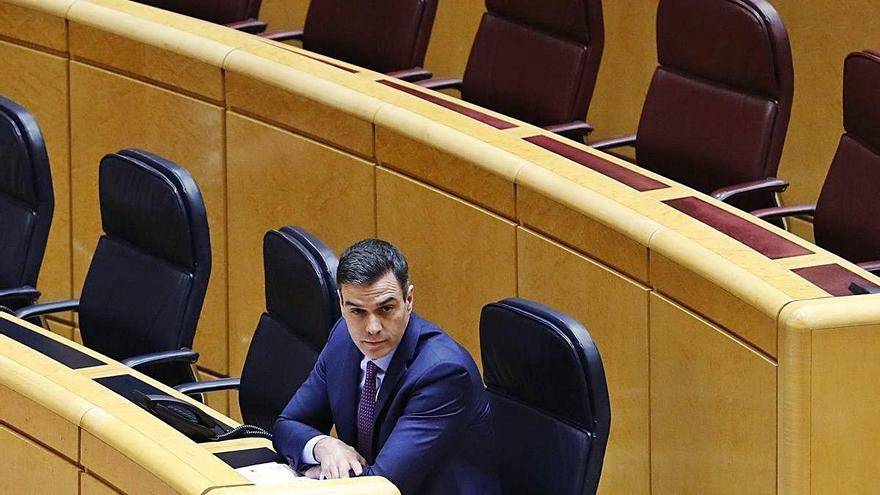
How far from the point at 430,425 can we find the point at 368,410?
0.07 metres

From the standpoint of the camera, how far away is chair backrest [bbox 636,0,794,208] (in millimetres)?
1507

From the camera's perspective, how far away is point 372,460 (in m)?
1.17

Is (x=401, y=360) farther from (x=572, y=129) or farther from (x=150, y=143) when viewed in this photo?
(x=150, y=143)

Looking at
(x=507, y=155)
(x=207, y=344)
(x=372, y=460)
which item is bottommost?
(x=207, y=344)

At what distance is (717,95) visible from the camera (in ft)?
5.19

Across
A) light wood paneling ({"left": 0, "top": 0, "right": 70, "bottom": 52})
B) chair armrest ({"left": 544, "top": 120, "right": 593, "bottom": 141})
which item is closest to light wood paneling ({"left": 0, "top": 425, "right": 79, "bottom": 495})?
chair armrest ({"left": 544, "top": 120, "right": 593, "bottom": 141})

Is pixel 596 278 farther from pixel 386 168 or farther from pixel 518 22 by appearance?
pixel 518 22

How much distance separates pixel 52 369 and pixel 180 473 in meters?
0.27

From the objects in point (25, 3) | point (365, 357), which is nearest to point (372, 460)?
point (365, 357)

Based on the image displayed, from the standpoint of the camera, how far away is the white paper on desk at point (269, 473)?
1108 mm

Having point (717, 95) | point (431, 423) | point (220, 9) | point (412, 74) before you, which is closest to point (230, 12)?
point (220, 9)

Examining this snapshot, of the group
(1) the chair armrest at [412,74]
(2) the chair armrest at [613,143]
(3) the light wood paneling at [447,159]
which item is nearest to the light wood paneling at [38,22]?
(1) the chair armrest at [412,74]

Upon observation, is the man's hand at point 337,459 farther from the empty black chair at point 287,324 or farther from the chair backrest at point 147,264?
the chair backrest at point 147,264

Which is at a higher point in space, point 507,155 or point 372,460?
point 507,155
